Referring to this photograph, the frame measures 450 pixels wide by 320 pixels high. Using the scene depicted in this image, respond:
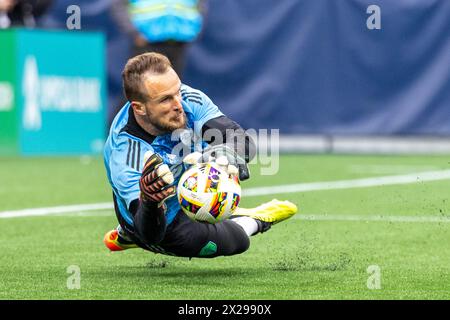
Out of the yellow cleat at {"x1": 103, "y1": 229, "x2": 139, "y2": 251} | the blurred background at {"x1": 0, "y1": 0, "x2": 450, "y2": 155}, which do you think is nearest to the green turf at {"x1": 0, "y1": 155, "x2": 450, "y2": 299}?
the yellow cleat at {"x1": 103, "y1": 229, "x2": 139, "y2": 251}

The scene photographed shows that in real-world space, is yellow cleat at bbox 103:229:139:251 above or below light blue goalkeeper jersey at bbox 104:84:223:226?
below

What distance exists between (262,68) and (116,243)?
9754 mm

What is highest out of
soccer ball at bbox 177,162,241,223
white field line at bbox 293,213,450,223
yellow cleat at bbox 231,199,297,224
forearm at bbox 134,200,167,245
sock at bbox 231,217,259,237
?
soccer ball at bbox 177,162,241,223

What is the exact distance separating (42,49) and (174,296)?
399 inches

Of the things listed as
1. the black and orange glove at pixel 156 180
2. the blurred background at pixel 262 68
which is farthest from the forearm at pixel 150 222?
the blurred background at pixel 262 68

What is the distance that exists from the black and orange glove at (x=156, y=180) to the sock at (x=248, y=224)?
1271mm

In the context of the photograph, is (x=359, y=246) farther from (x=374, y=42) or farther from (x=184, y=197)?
(x=374, y=42)

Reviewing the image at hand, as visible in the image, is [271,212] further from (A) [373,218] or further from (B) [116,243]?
(A) [373,218]

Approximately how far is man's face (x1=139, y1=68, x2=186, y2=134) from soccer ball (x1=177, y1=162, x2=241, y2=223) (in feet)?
1.11

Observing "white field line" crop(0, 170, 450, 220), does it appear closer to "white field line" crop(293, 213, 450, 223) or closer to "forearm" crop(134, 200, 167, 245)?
"white field line" crop(293, 213, 450, 223)

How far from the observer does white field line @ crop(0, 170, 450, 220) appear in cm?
1039

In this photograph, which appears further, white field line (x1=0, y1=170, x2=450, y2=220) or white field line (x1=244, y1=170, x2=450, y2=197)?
white field line (x1=244, y1=170, x2=450, y2=197)

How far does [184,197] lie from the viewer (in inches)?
260

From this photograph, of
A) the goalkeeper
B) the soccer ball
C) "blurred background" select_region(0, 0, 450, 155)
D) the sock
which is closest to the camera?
the soccer ball
